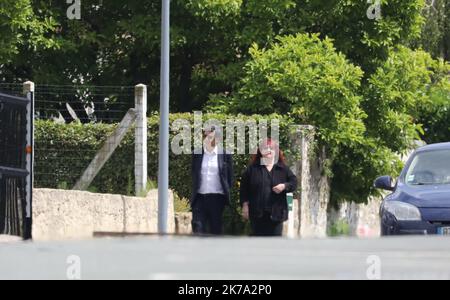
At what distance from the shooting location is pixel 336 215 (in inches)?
976

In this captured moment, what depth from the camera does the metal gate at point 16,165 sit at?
547 inches

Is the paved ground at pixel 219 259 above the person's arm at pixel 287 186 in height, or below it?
below

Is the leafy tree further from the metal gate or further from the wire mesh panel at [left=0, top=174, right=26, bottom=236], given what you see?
the wire mesh panel at [left=0, top=174, right=26, bottom=236]

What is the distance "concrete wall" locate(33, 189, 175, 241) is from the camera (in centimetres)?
1462

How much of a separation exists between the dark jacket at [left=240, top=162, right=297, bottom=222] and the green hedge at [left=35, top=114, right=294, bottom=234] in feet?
18.8

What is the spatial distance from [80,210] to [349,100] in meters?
7.80

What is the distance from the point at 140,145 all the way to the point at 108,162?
919 mm

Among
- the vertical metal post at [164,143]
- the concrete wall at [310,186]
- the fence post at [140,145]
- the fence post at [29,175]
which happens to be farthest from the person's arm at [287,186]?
the concrete wall at [310,186]

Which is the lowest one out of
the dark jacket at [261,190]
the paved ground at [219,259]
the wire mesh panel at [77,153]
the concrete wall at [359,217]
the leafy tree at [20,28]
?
the concrete wall at [359,217]

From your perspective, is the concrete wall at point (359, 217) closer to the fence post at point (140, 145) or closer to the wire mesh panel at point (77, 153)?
the wire mesh panel at point (77, 153)

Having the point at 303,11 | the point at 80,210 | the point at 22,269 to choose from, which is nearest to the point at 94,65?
the point at 303,11

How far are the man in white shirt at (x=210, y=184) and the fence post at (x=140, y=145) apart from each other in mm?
4542

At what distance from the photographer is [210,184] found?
48.2 ft
